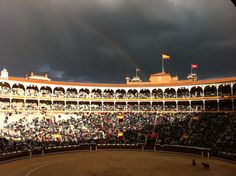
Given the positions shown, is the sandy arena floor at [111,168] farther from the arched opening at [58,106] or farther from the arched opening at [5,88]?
the arched opening at [58,106]

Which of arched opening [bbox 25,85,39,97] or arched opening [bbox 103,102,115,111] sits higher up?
arched opening [bbox 25,85,39,97]

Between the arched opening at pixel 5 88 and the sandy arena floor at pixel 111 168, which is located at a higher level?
the arched opening at pixel 5 88

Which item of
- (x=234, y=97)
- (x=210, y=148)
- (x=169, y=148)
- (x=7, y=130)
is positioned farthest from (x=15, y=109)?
(x=234, y=97)

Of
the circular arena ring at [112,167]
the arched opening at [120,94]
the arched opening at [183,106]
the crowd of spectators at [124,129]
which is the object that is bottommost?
the circular arena ring at [112,167]

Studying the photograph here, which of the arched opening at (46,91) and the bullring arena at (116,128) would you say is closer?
the bullring arena at (116,128)

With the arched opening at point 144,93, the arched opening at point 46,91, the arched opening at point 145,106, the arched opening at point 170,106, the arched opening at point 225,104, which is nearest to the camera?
the arched opening at point 225,104

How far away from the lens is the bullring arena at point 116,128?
29.5 m

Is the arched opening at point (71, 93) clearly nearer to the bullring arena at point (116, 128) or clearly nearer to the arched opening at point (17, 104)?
the bullring arena at point (116, 128)

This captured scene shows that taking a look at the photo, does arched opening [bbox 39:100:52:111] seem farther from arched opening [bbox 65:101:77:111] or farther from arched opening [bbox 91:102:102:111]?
arched opening [bbox 91:102:102:111]

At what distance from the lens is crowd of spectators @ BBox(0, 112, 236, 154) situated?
40322mm

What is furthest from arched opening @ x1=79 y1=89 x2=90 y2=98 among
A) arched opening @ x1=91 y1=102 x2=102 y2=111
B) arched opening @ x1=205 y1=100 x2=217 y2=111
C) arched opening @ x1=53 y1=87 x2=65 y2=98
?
arched opening @ x1=205 y1=100 x2=217 y2=111

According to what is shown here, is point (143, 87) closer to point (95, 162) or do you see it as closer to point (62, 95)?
point (62, 95)

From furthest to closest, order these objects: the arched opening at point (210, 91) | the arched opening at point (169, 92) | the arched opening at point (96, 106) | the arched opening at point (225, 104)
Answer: the arched opening at point (169, 92) → the arched opening at point (96, 106) → the arched opening at point (210, 91) → the arched opening at point (225, 104)

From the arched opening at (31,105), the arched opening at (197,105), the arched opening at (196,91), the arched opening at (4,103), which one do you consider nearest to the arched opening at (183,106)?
the arched opening at (197,105)
